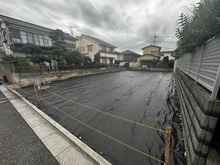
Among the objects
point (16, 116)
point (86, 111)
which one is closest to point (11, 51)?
point (16, 116)

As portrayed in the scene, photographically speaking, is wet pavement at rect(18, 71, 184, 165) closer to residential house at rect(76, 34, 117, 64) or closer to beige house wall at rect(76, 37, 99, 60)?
beige house wall at rect(76, 37, 99, 60)

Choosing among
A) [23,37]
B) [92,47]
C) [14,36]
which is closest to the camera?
[14,36]

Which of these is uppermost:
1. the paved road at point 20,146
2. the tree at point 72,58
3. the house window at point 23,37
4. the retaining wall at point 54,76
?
the house window at point 23,37

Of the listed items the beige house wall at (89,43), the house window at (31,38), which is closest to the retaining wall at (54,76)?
the house window at (31,38)

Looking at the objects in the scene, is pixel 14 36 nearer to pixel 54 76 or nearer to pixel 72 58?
pixel 72 58

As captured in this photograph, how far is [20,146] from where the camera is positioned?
199 cm

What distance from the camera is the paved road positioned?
1688mm

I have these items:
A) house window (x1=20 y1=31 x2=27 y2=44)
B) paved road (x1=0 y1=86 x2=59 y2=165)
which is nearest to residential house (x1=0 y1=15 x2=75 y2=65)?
house window (x1=20 y1=31 x2=27 y2=44)

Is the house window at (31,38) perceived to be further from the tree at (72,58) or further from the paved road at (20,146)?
the paved road at (20,146)

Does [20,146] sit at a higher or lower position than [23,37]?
lower

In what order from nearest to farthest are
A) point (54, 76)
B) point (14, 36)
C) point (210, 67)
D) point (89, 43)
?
point (210, 67) → point (54, 76) → point (14, 36) → point (89, 43)

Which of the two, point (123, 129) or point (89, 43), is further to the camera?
point (89, 43)

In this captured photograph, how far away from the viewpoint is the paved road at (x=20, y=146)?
5.54 ft

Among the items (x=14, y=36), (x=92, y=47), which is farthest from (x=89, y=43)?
(x=14, y=36)
